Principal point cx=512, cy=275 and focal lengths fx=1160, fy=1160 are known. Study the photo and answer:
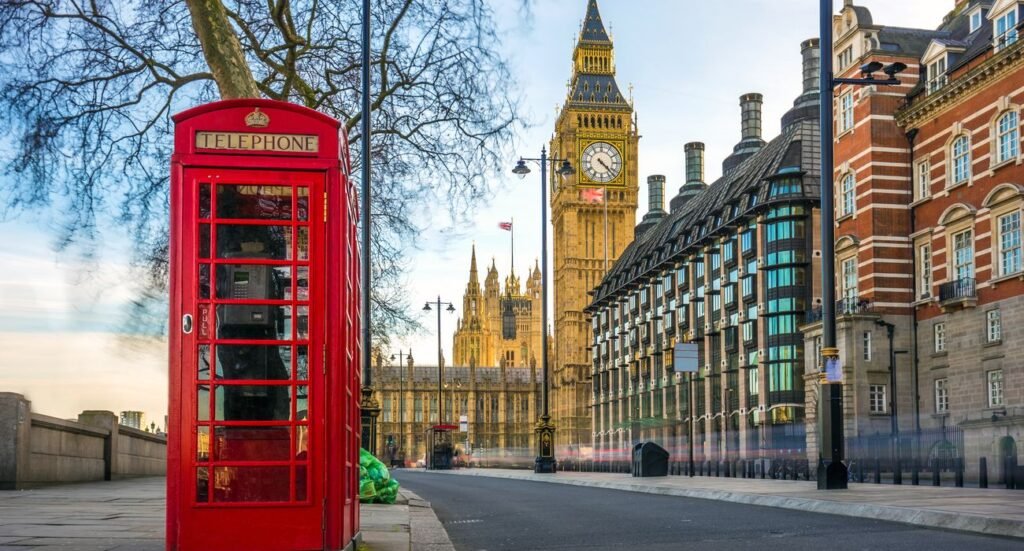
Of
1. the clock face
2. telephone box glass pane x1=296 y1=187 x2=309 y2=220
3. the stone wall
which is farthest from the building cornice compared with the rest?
the clock face

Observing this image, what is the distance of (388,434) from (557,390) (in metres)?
25.1

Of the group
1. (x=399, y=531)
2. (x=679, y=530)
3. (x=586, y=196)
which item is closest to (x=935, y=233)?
(x=679, y=530)

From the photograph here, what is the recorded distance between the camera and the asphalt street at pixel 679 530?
1021 cm

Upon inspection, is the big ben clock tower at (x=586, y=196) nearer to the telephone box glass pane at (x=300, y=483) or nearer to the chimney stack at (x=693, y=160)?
the chimney stack at (x=693, y=160)

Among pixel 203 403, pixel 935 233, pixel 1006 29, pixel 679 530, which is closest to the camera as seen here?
pixel 203 403

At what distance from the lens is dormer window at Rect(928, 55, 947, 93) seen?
145ft

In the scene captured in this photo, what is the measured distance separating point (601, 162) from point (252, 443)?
130 metres

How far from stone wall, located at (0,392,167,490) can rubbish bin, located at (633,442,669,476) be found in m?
14.1

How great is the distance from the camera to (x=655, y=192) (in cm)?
13012

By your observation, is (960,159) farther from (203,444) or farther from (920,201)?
(203,444)

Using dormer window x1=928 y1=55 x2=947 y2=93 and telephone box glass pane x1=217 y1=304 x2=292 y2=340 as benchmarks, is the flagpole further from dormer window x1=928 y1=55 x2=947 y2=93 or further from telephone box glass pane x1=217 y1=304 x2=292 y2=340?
telephone box glass pane x1=217 y1=304 x2=292 y2=340

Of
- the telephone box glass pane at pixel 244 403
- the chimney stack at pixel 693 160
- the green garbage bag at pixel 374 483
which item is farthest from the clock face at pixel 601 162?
the telephone box glass pane at pixel 244 403

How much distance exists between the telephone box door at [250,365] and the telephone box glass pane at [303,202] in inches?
1.4

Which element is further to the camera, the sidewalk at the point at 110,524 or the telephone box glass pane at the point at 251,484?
the sidewalk at the point at 110,524
